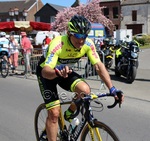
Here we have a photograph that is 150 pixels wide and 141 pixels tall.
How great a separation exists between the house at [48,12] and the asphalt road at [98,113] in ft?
206

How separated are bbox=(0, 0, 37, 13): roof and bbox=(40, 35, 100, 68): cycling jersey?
258 ft

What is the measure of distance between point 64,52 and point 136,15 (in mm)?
61578

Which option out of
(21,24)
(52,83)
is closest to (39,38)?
(21,24)

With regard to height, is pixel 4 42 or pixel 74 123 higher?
pixel 4 42

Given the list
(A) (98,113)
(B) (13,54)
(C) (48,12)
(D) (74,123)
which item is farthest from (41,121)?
(C) (48,12)

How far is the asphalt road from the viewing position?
5.20 m

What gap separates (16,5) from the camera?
3290 inches

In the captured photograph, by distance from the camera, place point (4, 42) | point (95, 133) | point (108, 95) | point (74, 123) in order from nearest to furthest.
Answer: point (108, 95), point (95, 133), point (74, 123), point (4, 42)

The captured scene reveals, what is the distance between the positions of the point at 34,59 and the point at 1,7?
78.6m

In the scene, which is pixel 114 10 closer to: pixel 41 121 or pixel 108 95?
pixel 41 121

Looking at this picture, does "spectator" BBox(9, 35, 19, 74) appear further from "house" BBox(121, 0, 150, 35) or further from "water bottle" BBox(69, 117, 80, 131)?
"house" BBox(121, 0, 150, 35)

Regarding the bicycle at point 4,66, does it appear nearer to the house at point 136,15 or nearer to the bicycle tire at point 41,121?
the bicycle tire at point 41,121

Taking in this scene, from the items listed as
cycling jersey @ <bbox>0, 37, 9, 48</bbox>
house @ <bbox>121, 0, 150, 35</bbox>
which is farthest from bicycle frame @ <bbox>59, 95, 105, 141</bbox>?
house @ <bbox>121, 0, 150, 35</bbox>

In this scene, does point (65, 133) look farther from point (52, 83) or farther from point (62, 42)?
point (62, 42)
